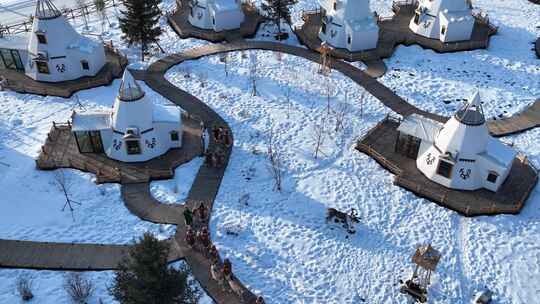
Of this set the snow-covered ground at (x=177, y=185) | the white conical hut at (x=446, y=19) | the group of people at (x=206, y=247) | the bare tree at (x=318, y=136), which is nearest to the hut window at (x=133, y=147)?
the snow-covered ground at (x=177, y=185)

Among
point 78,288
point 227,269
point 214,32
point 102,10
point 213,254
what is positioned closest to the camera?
point 78,288

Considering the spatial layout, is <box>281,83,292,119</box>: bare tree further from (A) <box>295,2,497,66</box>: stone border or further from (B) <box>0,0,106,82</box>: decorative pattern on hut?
(B) <box>0,0,106,82</box>: decorative pattern on hut

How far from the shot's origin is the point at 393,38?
40.8 metres

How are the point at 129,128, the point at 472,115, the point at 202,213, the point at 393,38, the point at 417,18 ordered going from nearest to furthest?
1. the point at 202,213
2. the point at 472,115
3. the point at 129,128
4. the point at 393,38
5. the point at 417,18

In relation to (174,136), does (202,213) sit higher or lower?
lower

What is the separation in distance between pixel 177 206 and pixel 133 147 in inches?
197

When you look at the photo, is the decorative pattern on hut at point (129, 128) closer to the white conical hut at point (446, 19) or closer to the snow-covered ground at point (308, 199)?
the snow-covered ground at point (308, 199)

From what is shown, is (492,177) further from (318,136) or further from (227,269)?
(227,269)

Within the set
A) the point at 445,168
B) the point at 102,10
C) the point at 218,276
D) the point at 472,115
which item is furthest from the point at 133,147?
the point at 102,10

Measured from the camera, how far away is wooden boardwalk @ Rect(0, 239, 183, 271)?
23.3 meters

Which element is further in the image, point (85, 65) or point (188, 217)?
point (85, 65)

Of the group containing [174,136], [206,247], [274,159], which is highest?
[174,136]

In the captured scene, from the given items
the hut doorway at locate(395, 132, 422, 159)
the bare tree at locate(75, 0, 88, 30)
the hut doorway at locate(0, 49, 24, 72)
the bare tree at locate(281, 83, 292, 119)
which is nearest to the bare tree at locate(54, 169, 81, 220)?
the hut doorway at locate(0, 49, 24, 72)

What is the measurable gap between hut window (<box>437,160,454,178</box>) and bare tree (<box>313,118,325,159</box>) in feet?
22.5
